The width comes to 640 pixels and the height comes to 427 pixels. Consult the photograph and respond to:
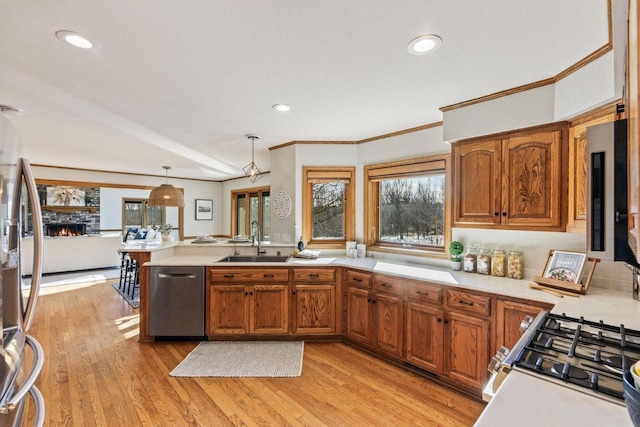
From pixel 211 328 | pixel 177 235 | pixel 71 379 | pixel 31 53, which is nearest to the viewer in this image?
pixel 31 53

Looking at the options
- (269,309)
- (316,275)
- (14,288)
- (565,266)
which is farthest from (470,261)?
(14,288)

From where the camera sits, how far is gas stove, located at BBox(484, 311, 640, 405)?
94cm

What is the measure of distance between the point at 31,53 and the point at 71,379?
8.44 feet

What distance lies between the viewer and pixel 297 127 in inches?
137

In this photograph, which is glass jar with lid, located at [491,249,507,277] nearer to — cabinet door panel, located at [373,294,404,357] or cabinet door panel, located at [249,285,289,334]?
cabinet door panel, located at [373,294,404,357]

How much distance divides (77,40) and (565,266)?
140 inches

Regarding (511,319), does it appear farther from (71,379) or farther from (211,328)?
(71,379)

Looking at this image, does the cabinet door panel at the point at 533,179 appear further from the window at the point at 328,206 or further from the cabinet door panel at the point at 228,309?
the cabinet door panel at the point at 228,309

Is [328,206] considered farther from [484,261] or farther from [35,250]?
[35,250]

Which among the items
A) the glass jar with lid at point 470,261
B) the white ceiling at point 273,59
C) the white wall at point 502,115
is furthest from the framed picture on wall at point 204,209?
the glass jar with lid at point 470,261

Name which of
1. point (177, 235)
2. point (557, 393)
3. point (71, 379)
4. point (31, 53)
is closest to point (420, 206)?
point (557, 393)

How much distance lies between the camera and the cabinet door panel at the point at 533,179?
224cm

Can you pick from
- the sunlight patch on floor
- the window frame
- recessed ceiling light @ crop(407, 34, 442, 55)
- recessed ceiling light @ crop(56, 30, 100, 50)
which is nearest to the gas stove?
recessed ceiling light @ crop(407, 34, 442, 55)

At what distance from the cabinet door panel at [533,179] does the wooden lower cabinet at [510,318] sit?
0.66 meters
